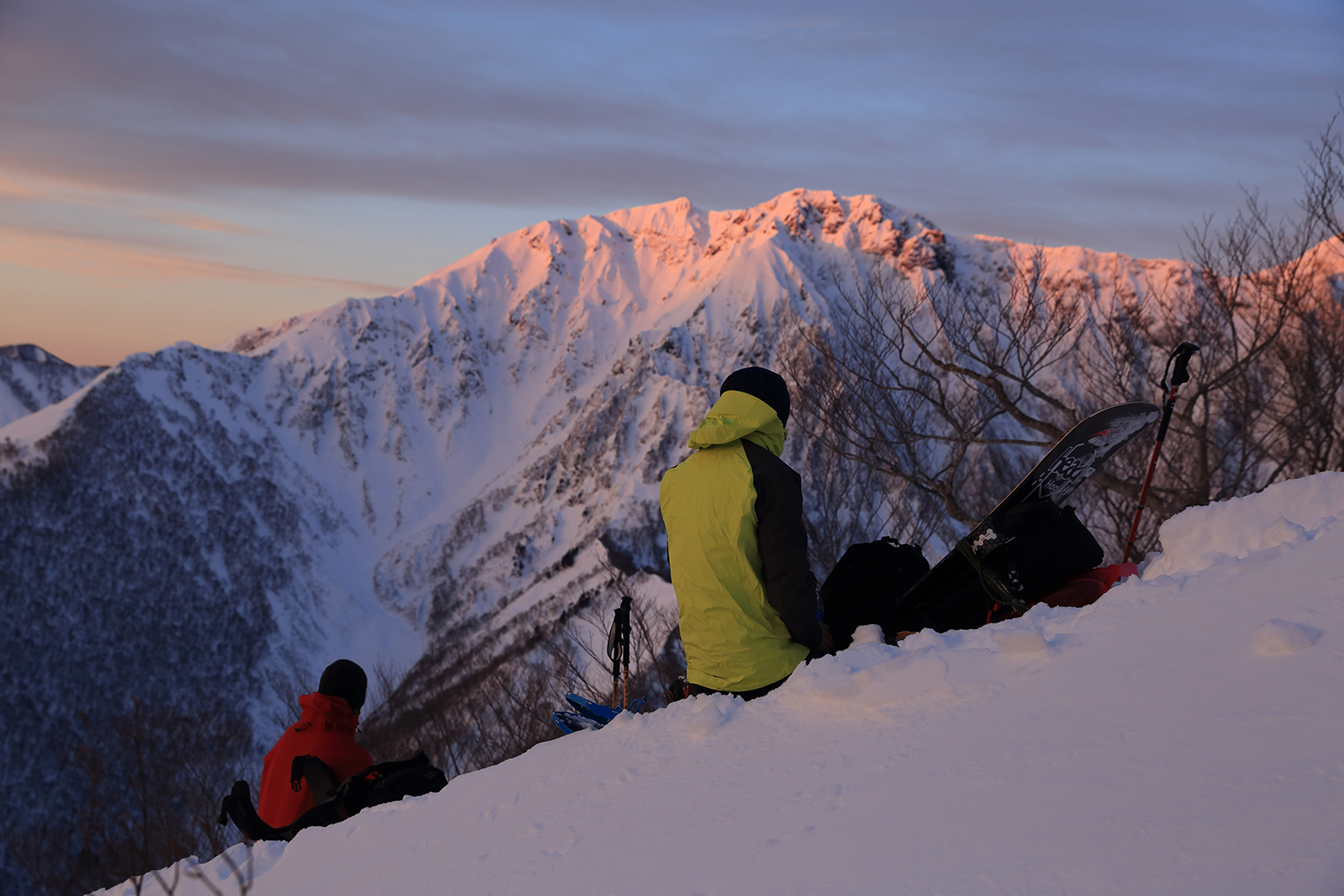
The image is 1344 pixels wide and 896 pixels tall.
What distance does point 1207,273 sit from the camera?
10.8 metres

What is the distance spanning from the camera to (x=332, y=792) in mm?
4391

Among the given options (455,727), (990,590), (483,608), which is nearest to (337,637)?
(483,608)

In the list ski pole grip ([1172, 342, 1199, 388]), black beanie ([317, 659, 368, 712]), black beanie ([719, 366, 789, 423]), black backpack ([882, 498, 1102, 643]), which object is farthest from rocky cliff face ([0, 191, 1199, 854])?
black beanie ([317, 659, 368, 712])

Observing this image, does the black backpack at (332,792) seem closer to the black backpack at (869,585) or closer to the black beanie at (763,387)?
the black backpack at (869,585)

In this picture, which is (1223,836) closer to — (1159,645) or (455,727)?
(1159,645)

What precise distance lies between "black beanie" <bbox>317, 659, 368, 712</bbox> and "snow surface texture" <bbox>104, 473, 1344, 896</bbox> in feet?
2.55

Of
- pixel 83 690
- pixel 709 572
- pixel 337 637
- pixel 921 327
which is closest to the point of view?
pixel 709 572

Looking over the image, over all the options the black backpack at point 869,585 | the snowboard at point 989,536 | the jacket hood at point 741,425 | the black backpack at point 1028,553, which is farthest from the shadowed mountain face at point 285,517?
the jacket hood at point 741,425

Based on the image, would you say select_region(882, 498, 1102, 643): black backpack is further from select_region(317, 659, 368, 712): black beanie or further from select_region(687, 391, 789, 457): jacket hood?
select_region(317, 659, 368, 712): black beanie

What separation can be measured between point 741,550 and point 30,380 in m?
233

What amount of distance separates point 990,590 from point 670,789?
6.89 ft

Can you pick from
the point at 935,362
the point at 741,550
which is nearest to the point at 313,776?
the point at 741,550

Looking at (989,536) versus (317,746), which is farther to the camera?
(317,746)

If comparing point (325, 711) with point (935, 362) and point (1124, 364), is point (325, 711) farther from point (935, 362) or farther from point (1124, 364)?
point (1124, 364)
